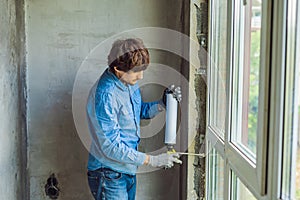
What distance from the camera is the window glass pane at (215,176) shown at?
177 centimetres

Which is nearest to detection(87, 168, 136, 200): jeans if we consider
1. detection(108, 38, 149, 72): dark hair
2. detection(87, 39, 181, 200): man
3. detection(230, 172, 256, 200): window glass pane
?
detection(87, 39, 181, 200): man

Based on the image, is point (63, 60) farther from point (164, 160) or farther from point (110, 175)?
point (164, 160)

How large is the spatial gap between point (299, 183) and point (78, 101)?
2.18 metres

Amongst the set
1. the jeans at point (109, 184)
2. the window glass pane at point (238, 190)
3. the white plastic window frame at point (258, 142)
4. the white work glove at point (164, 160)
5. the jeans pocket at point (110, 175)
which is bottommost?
the jeans at point (109, 184)

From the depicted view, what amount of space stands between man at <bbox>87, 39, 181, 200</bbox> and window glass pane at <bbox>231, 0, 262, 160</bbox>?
960 mm

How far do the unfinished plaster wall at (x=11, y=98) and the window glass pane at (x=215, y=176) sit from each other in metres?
1.19

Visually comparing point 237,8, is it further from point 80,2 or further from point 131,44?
point 80,2

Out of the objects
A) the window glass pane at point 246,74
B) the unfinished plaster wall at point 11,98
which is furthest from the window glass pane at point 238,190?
the unfinished plaster wall at point 11,98

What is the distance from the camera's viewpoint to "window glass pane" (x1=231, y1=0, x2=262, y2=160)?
3.62ft

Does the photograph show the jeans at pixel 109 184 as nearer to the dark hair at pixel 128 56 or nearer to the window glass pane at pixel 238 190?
the dark hair at pixel 128 56

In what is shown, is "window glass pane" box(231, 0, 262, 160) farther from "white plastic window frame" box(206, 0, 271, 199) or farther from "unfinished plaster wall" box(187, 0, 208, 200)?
"unfinished plaster wall" box(187, 0, 208, 200)

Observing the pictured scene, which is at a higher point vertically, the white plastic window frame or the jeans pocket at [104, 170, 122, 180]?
the white plastic window frame

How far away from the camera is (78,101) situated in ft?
9.17

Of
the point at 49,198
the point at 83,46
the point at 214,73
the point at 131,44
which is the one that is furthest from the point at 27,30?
the point at 214,73
